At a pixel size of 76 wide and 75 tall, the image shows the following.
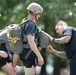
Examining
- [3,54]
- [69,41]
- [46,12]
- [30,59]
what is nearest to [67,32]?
[69,41]

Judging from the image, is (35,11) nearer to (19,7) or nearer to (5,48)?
(5,48)

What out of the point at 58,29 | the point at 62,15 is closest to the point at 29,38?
the point at 58,29

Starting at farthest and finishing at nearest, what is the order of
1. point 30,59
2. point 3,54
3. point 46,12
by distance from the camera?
1. point 46,12
2. point 3,54
3. point 30,59

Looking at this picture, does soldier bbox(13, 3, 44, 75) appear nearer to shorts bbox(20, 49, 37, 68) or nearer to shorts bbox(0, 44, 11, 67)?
shorts bbox(20, 49, 37, 68)

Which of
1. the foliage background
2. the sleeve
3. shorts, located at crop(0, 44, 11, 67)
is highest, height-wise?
the sleeve

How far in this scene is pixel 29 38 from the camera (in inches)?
308

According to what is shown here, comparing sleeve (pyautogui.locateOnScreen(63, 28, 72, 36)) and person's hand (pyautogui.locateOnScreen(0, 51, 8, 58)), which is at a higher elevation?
sleeve (pyautogui.locateOnScreen(63, 28, 72, 36))

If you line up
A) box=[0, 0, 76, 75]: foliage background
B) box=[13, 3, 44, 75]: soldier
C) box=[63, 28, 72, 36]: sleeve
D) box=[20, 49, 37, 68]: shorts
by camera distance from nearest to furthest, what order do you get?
box=[13, 3, 44, 75]: soldier → box=[20, 49, 37, 68]: shorts → box=[63, 28, 72, 36]: sleeve → box=[0, 0, 76, 75]: foliage background

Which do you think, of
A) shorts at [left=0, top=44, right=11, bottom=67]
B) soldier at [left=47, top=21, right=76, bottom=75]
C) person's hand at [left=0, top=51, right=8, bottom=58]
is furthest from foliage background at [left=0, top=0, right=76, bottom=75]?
person's hand at [left=0, top=51, right=8, bottom=58]

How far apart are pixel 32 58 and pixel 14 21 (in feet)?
28.1

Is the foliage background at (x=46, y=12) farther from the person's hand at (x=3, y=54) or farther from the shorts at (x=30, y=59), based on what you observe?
the shorts at (x=30, y=59)

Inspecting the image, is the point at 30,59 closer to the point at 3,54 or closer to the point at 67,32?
the point at 3,54

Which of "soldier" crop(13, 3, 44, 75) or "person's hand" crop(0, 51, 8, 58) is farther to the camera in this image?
"person's hand" crop(0, 51, 8, 58)

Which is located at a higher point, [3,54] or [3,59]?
[3,54]
